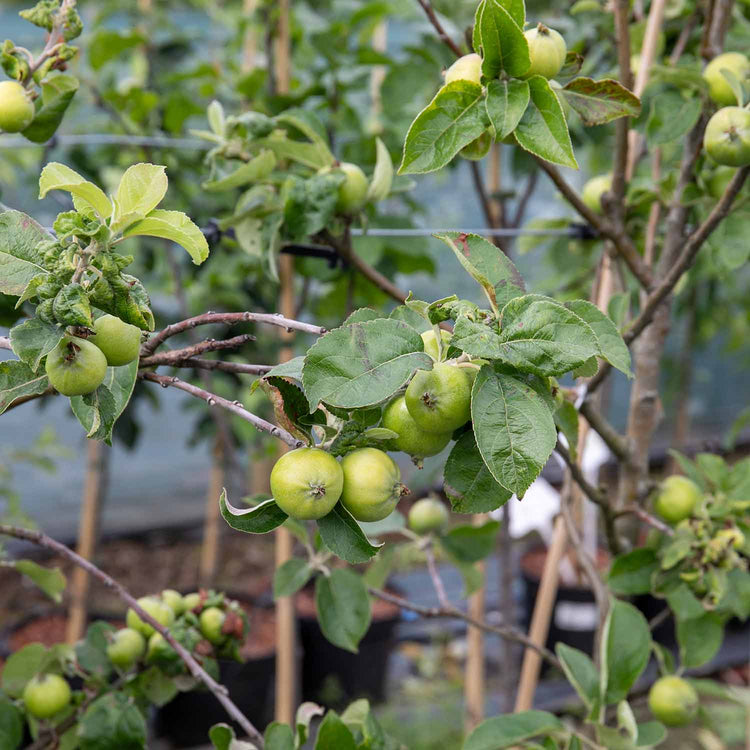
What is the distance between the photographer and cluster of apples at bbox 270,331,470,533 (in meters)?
0.49

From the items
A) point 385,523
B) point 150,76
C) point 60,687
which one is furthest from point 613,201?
point 150,76

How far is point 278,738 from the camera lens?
680 mm

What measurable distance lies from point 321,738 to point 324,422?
27 cm

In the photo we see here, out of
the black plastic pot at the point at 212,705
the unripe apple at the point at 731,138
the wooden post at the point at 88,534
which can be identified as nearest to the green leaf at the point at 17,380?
the unripe apple at the point at 731,138

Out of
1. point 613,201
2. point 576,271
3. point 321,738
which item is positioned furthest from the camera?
point 576,271

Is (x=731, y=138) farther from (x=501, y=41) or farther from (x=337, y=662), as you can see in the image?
(x=337, y=662)

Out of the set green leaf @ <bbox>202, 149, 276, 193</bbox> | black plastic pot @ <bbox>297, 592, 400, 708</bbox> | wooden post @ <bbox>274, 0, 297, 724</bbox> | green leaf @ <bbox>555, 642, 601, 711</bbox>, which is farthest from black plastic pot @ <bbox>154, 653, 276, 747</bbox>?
green leaf @ <bbox>202, 149, 276, 193</bbox>

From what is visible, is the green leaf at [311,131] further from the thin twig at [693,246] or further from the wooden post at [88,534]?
the wooden post at [88,534]

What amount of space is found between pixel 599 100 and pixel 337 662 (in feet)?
4.99

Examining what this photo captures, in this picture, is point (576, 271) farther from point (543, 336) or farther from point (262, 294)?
point (543, 336)

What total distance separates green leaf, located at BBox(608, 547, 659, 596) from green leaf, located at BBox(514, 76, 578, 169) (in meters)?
0.52

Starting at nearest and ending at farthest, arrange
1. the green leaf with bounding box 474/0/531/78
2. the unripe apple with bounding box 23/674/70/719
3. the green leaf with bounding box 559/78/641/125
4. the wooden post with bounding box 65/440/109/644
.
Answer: the green leaf with bounding box 474/0/531/78 < the green leaf with bounding box 559/78/641/125 < the unripe apple with bounding box 23/674/70/719 < the wooden post with bounding box 65/440/109/644

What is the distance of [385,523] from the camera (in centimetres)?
101

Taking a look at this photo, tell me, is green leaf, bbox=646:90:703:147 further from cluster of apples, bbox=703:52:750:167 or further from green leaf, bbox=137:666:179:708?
green leaf, bbox=137:666:179:708
